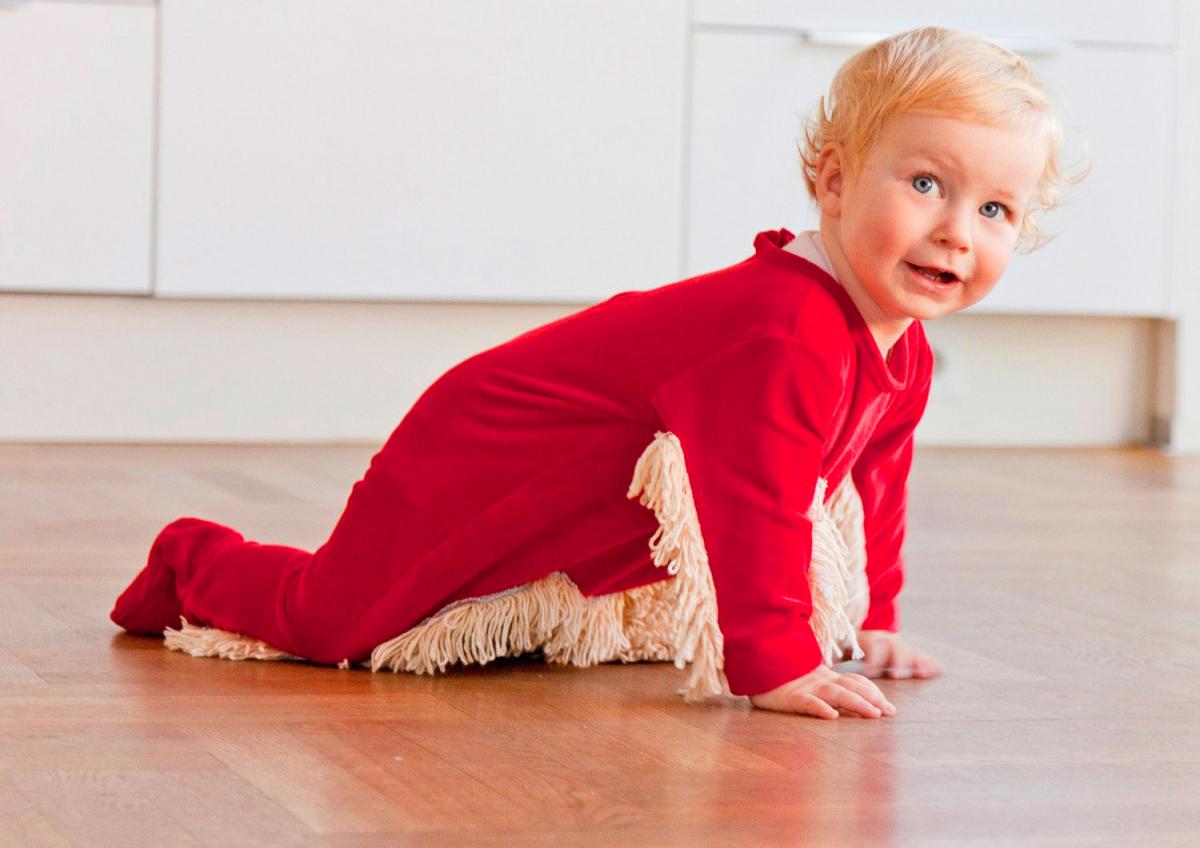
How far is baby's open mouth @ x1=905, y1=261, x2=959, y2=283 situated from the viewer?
45.8 inches

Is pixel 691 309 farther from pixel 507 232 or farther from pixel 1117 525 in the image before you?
pixel 507 232

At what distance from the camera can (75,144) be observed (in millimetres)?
2547

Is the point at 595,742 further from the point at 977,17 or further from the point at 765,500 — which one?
the point at 977,17

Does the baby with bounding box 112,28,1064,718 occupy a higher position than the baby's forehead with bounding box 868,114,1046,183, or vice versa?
the baby's forehead with bounding box 868,114,1046,183

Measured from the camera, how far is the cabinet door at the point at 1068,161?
2.75 meters

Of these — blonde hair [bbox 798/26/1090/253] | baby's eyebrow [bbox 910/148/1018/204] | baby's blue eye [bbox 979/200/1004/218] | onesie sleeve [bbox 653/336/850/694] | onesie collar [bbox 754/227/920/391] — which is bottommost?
onesie sleeve [bbox 653/336/850/694]

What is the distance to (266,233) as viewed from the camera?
2.61 meters

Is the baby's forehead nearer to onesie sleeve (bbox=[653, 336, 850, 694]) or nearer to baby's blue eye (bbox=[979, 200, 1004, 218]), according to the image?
baby's blue eye (bbox=[979, 200, 1004, 218])

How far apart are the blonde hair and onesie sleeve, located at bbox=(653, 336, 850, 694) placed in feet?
0.48

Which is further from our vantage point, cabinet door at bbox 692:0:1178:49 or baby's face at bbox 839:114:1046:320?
cabinet door at bbox 692:0:1178:49

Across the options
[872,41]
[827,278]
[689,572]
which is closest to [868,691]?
[689,572]

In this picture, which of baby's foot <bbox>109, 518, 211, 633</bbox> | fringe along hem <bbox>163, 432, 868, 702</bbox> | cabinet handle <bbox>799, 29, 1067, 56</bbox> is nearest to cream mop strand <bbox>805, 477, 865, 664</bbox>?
fringe along hem <bbox>163, 432, 868, 702</bbox>

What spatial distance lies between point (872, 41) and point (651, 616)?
5.49 ft

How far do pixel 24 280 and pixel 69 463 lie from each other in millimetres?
337
